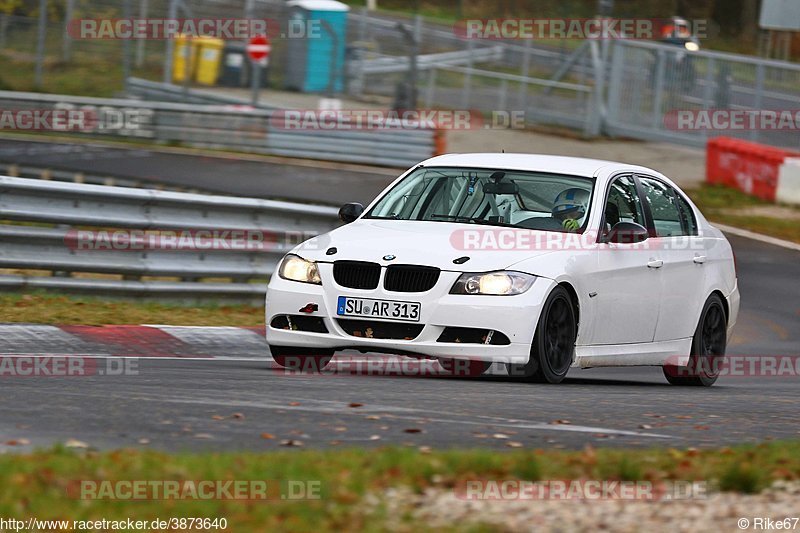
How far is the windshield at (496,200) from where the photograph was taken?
982 centimetres

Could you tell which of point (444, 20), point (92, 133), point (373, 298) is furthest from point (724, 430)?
point (444, 20)

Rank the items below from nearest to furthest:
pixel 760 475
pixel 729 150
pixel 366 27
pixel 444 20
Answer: pixel 760 475
pixel 729 150
pixel 366 27
pixel 444 20

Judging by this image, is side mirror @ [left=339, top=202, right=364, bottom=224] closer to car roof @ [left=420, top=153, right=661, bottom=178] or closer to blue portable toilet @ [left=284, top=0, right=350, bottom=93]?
car roof @ [left=420, top=153, right=661, bottom=178]

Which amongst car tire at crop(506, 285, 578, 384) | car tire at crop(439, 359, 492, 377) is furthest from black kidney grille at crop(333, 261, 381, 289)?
car tire at crop(506, 285, 578, 384)

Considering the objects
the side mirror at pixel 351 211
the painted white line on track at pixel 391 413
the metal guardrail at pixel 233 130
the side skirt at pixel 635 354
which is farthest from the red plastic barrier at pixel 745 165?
the painted white line on track at pixel 391 413

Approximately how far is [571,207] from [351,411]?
9.98ft

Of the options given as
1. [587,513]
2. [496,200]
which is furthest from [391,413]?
[496,200]

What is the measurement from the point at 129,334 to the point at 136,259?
1.84m

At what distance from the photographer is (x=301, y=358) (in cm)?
981

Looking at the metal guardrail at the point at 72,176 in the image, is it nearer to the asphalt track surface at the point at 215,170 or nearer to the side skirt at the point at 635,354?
the asphalt track surface at the point at 215,170

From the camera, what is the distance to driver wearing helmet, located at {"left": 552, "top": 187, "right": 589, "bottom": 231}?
9.80m

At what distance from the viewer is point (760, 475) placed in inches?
235

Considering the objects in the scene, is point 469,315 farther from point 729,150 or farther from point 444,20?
point 444,20

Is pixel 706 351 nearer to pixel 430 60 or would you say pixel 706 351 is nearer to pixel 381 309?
pixel 381 309
